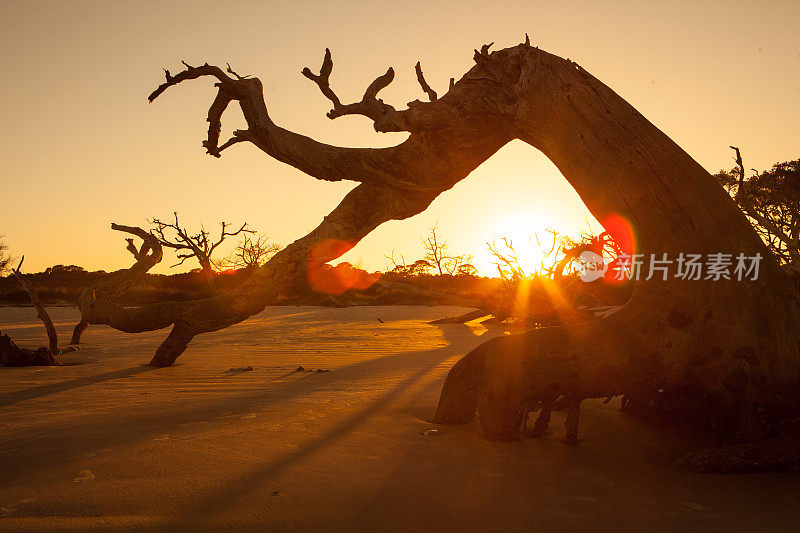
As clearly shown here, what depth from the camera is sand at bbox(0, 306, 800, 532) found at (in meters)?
2.49

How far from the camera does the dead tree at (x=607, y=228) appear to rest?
3254mm

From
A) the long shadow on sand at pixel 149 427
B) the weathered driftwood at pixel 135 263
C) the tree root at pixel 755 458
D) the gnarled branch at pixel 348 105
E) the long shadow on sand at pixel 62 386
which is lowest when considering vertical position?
the long shadow on sand at pixel 62 386

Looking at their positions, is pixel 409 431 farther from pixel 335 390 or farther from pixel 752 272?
pixel 752 272

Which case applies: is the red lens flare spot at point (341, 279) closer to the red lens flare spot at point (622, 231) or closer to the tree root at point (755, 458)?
the red lens flare spot at point (622, 231)

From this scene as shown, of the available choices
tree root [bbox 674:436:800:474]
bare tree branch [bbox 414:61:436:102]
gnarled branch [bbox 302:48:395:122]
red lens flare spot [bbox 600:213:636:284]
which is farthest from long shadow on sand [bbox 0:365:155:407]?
tree root [bbox 674:436:800:474]

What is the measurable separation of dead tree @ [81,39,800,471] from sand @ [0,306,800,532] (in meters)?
→ 0.36

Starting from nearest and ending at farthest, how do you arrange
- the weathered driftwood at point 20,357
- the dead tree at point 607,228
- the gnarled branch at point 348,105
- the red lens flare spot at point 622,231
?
the dead tree at point 607,228, the red lens flare spot at point 622,231, the gnarled branch at point 348,105, the weathered driftwood at point 20,357

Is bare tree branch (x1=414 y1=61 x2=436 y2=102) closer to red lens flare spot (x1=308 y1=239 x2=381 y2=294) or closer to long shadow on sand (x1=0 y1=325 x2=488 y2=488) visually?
long shadow on sand (x1=0 y1=325 x2=488 y2=488)

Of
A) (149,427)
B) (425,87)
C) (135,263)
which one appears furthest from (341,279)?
(149,427)

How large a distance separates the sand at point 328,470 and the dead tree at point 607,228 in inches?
14.3

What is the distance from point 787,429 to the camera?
3195mm

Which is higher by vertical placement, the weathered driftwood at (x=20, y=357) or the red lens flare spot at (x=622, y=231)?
the red lens flare spot at (x=622, y=231)

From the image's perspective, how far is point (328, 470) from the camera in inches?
122

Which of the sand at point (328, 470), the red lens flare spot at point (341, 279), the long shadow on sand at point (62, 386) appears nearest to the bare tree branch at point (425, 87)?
the sand at point (328, 470)
